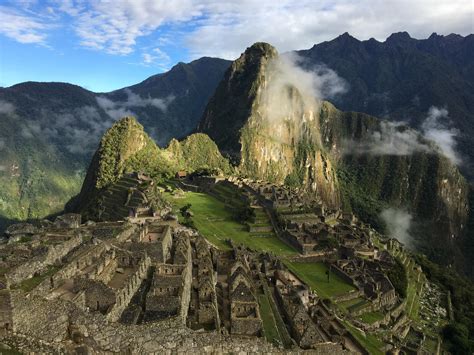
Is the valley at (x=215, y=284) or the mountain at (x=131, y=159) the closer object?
the valley at (x=215, y=284)

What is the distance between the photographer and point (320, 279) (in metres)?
51.3

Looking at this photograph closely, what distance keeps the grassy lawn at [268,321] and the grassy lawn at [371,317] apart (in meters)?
18.0

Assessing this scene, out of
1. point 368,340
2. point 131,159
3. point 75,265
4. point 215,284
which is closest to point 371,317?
point 368,340

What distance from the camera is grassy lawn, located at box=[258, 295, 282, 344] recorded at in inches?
964

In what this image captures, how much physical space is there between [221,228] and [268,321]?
1456 inches

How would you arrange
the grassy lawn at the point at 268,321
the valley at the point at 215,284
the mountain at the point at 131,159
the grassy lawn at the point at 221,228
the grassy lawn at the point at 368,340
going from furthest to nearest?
1. the mountain at the point at 131,159
2. the grassy lawn at the point at 221,228
3. the grassy lawn at the point at 368,340
4. the grassy lawn at the point at 268,321
5. the valley at the point at 215,284

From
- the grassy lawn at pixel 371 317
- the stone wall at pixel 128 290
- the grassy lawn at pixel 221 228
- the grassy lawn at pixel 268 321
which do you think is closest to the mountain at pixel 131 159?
the grassy lawn at pixel 221 228

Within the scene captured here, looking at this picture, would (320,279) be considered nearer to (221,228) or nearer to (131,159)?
(221,228)

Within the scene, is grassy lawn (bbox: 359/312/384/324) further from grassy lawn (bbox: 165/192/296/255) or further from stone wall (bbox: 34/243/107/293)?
stone wall (bbox: 34/243/107/293)

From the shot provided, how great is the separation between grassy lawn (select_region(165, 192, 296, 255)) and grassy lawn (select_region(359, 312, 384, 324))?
15.4m

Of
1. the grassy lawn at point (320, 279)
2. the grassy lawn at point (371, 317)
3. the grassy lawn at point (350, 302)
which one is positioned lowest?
the grassy lawn at point (371, 317)

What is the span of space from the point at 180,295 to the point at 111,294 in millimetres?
3695

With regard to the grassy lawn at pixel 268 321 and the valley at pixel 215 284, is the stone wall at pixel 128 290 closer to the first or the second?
the valley at pixel 215 284

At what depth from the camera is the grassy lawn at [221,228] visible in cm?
5728
